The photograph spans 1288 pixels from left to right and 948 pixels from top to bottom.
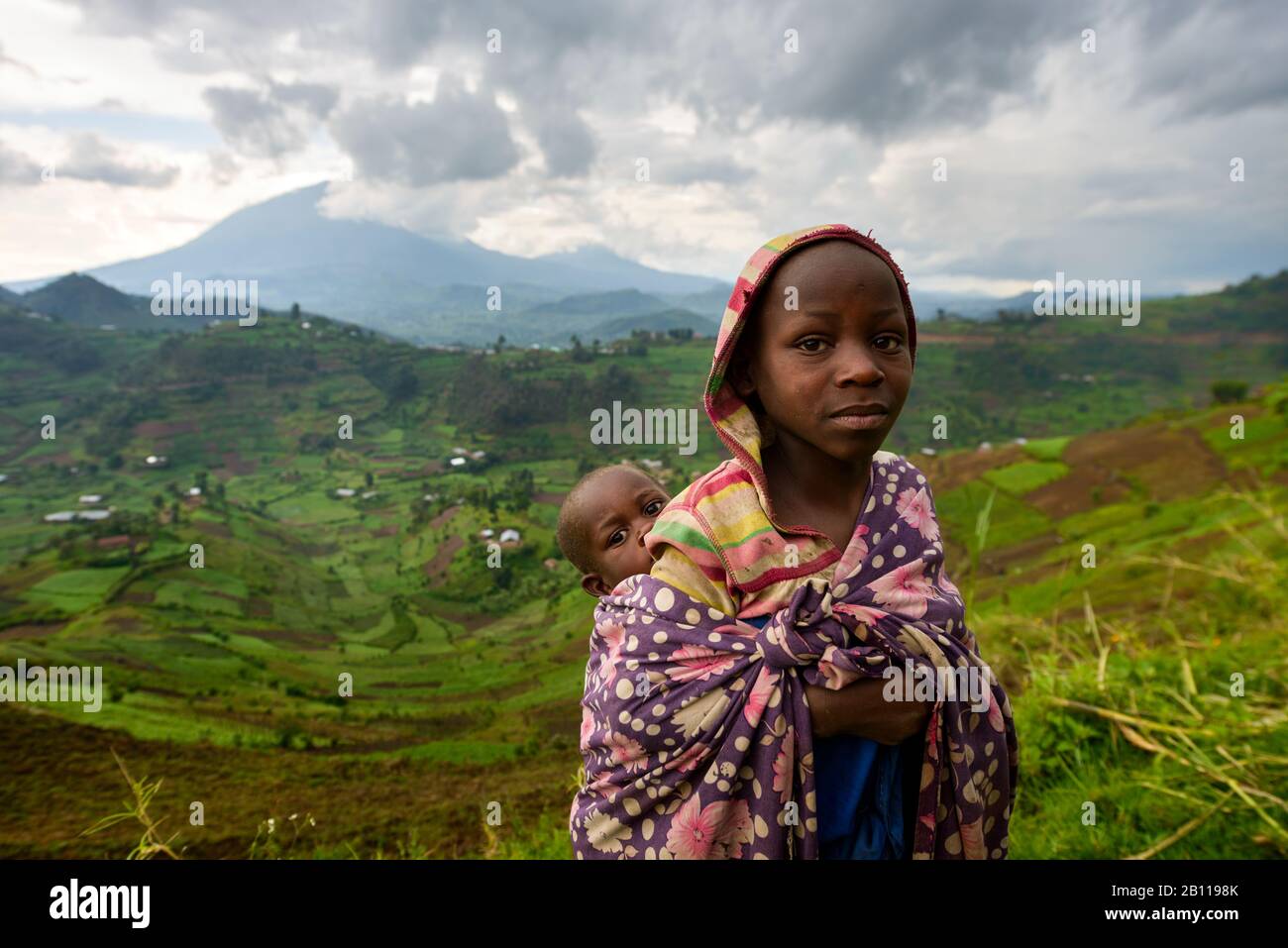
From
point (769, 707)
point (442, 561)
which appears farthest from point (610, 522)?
point (442, 561)

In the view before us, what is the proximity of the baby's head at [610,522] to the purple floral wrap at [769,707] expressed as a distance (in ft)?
2.16

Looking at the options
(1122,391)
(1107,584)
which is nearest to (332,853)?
(1107,584)

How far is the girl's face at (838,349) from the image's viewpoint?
1.74m

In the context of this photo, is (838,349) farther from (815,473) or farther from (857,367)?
(815,473)

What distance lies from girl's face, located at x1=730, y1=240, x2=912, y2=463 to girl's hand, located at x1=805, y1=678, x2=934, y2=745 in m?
0.60

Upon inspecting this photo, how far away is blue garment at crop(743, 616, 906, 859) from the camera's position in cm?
187

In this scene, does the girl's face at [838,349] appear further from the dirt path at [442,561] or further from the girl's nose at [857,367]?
the dirt path at [442,561]

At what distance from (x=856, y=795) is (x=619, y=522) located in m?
1.25

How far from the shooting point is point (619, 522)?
2.67m

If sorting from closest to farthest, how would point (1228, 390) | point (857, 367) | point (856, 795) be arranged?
point (857, 367), point (856, 795), point (1228, 390)

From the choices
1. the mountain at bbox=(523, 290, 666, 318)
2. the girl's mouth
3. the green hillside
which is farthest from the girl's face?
the mountain at bbox=(523, 290, 666, 318)

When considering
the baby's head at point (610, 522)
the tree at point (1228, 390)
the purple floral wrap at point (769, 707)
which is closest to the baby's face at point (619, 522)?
the baby's head at point (610, 522)

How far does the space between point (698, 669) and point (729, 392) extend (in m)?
0.79

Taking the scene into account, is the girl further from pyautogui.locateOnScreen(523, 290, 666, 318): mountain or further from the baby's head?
pyautogui.locateOnScreen(523, 290, 666, 318): mountain
